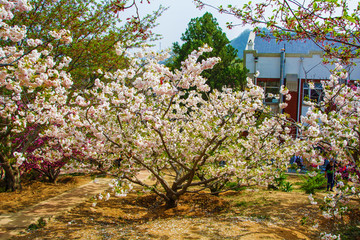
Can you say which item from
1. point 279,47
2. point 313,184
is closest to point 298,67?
point 279,47

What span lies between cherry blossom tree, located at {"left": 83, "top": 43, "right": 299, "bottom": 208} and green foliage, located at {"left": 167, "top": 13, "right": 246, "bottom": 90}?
41.7 ft

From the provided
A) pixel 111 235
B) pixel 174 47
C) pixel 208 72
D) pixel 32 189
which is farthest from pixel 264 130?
pixel 174 47

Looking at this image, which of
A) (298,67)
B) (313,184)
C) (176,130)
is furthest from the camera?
(298,67)

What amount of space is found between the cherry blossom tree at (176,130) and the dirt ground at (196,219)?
0.77 metres

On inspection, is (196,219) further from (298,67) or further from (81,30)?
(298,67)

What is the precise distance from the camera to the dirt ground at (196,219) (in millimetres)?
4902

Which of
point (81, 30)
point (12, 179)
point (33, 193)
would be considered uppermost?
point (81, 30)

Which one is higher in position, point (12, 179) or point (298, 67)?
point (298, 67)

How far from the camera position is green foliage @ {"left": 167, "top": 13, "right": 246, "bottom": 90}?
19.4 metres

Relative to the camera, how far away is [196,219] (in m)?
5.90

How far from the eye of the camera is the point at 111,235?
193 inches

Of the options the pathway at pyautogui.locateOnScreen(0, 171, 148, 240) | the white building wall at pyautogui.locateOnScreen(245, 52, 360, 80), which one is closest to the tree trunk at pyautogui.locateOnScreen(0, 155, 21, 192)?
the pathway at pyautogui.locateOnScreen(0, 171, 148, 240)

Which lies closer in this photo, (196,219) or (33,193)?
(196,219)

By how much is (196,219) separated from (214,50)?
53.8 feet
